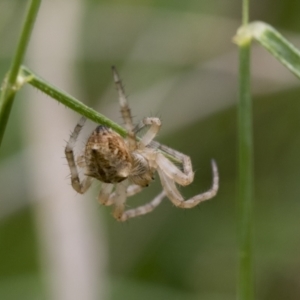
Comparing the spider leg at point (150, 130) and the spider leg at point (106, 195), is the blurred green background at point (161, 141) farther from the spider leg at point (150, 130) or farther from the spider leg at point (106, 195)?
the spider leg at point (150, 130)

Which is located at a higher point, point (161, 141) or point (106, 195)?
point (161, 141)

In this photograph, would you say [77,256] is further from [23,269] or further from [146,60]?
[146,60]

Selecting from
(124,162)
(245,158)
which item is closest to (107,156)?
(124,162)

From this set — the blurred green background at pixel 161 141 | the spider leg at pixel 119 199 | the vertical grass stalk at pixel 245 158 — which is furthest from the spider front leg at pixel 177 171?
the blurred green background at pixel 161 141

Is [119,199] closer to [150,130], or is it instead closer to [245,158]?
[150,130]

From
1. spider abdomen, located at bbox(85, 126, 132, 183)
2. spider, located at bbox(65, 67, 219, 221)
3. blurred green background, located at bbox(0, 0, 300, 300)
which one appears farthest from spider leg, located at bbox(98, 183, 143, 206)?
blurred green background, located at bbox(0, 0, 300, 300)
